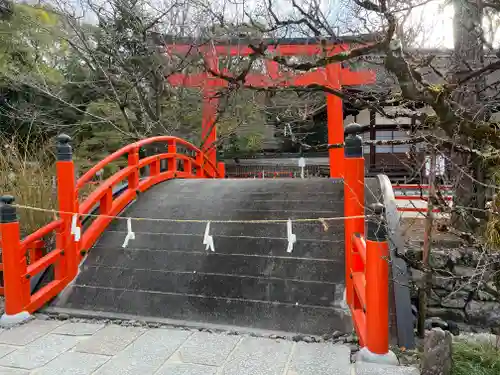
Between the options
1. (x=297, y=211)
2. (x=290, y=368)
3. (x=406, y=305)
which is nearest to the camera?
(x=290, y=368)

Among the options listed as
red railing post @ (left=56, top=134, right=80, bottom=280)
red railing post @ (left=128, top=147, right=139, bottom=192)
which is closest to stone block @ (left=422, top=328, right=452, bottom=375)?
red railing post @ (left=56, top=134, right=80, bottom=280)

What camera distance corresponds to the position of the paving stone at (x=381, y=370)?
265 centimetres

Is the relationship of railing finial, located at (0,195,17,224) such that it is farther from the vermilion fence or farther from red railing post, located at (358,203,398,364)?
the vermilion fence

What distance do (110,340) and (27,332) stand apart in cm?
76

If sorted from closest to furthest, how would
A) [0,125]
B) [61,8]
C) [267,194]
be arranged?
[267,194] < [61,8] < [0,125]

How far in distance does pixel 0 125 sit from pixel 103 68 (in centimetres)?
527

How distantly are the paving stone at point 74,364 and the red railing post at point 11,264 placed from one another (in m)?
0.97

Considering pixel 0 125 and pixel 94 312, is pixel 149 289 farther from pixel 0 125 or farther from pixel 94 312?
pixel 0 125

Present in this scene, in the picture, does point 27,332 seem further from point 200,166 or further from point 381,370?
point 200,166

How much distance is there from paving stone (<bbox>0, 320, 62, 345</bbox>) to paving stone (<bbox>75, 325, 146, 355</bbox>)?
1.45 ft

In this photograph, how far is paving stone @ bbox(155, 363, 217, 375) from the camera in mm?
2750

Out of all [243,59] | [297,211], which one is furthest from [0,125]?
[297,211]

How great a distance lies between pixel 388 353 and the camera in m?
2.81

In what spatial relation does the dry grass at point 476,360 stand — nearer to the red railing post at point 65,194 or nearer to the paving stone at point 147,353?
the paving stone at point 147,353
